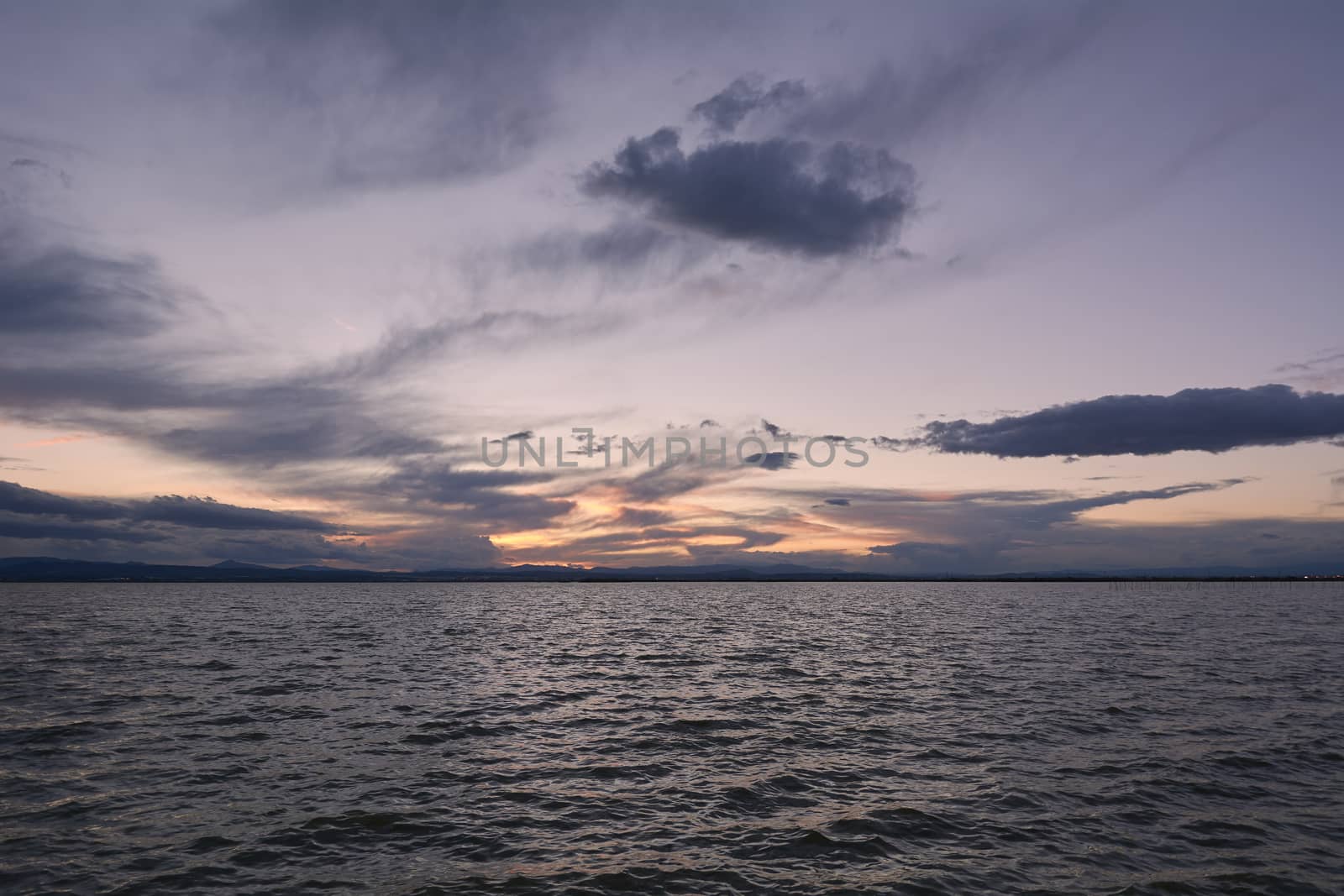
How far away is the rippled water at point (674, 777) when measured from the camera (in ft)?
53.5

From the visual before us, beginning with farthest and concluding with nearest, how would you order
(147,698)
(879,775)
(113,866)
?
(147,698), (879,775), (113,866)

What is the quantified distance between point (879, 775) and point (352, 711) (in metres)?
23.2

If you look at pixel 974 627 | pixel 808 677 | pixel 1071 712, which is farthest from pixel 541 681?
pixel 974 627

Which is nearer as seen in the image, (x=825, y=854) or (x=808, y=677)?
(x=825, y=854)

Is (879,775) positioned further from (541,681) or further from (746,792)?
(541,681)

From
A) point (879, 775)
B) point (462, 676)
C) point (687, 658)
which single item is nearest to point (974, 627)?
point (687, 658)

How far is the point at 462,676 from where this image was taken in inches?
1783

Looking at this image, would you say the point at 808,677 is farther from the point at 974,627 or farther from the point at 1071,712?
the point at 974,627

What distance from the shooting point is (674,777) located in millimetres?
23297

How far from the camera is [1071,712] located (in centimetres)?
3294

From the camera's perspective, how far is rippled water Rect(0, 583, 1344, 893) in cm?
1631

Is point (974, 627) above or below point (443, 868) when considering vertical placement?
below

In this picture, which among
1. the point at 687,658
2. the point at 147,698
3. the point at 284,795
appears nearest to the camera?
the point at 284,795

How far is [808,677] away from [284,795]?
99.5 feet
